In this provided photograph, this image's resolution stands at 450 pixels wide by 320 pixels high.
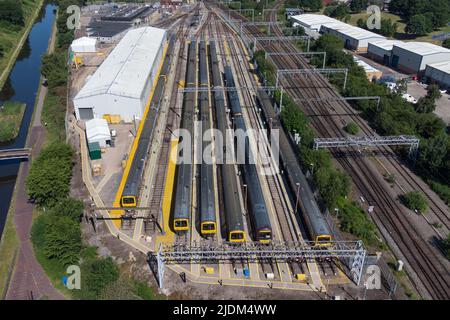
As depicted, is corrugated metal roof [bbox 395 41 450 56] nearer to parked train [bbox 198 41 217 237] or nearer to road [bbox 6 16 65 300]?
parked train [bbox 198 41 217 237]

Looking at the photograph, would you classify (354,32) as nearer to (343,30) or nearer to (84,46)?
(343,30)

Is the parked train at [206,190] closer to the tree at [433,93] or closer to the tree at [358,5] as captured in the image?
the tree at [433,93]

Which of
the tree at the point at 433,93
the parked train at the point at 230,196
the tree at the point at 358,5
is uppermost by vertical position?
the tree at the point at 358,5

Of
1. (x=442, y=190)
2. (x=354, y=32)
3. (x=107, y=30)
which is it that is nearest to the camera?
(x=442, y=190)

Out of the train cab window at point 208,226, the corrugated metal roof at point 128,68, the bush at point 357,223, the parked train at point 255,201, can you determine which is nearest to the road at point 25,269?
the train cab window at point 208,226

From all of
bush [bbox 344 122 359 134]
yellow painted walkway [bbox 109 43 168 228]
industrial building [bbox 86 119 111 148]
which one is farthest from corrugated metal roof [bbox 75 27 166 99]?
bush [bbox 344 122 359 134]

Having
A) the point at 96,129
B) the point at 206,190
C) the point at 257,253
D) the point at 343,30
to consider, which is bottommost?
the point at 257,253

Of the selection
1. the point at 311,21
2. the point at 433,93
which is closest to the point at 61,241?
the point at 433,93

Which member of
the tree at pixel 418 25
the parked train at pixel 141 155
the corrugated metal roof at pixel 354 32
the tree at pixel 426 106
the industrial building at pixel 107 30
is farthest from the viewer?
the tree at pixel 418 25
